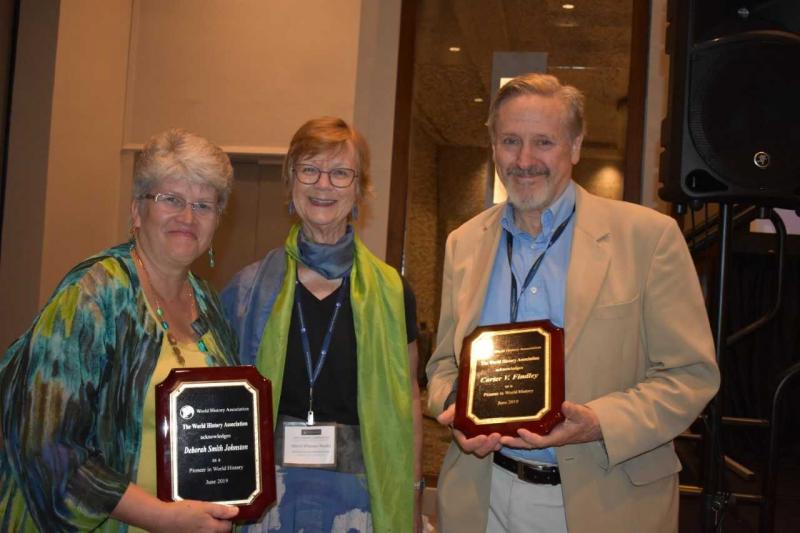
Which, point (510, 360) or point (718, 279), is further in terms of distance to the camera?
point (718, 279)

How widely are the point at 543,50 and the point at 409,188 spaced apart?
153cm

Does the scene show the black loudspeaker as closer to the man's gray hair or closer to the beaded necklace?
the man's gray hair

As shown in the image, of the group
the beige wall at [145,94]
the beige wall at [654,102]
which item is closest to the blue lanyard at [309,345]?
the beige wall at [145,94]

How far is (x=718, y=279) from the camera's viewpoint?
2791 millimetres

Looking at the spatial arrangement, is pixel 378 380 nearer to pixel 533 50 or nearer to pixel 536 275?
pixel 536 275

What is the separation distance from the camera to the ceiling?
6.11 meters

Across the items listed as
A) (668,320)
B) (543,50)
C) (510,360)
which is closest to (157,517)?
(510,360)

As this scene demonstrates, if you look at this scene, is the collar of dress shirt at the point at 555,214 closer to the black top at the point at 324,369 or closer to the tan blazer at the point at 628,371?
the tan blazer at the point at 628,371

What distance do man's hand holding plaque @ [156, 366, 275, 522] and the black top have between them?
546 mm

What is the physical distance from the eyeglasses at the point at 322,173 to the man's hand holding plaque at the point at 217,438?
0.83 metres

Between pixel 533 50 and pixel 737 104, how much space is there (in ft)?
12.3

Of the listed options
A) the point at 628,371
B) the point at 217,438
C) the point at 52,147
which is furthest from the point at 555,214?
the point at 52,147

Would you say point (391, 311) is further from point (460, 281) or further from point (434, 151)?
point (434, 151)

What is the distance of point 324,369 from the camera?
2.47 meters
